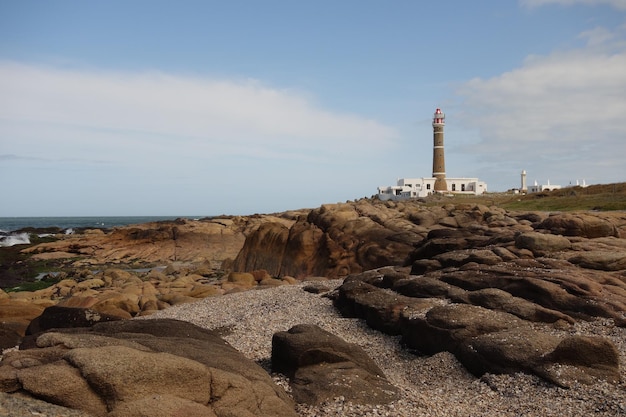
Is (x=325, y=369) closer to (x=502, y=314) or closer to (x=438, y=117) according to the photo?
(x=502, y=314)

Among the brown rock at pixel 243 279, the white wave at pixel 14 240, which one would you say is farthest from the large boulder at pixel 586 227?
the white wave at pixel 14 240

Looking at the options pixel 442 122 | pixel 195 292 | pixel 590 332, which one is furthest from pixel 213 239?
pixel 442 122

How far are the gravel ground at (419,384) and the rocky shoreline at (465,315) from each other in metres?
0.04

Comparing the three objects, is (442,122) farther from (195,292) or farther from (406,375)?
(406,375)

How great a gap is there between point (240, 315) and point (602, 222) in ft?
55.3

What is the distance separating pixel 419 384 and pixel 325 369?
2.96m

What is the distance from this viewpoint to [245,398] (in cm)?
982

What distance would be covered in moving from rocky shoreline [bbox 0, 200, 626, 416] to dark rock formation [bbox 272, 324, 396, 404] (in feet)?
0.34

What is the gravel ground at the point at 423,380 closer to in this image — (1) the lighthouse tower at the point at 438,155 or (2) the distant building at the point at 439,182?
(2) the distant building at the point at 439,182

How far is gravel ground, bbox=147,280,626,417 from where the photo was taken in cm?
1186

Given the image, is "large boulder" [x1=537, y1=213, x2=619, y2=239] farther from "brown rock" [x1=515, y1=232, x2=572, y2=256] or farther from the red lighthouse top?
the red lighthouse top

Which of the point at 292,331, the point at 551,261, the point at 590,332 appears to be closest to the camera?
the point at 292,331

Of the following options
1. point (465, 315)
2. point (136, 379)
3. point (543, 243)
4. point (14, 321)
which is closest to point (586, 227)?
point (543, 243)

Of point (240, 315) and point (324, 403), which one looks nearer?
point (324, 403)
